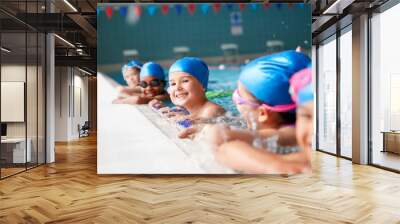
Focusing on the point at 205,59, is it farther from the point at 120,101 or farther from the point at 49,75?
the point at 49,75

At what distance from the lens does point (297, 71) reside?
6219 millimetres

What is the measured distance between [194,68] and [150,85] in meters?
0.77

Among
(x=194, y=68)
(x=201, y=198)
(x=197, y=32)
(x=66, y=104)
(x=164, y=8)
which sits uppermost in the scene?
(x=164, y=8)

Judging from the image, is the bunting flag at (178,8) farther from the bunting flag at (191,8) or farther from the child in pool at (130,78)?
the child in pool at (130,78)

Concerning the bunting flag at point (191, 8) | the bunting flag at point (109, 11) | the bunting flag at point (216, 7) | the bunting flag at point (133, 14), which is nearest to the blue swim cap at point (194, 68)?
the bunting flag at point (191, 8)

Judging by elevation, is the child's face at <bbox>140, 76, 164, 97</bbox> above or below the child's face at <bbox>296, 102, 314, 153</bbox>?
above

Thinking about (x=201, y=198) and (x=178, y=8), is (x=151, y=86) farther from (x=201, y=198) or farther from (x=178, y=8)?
(x=201, y=198)

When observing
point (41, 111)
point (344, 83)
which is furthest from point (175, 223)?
point (344, 83)

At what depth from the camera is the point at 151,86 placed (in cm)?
648

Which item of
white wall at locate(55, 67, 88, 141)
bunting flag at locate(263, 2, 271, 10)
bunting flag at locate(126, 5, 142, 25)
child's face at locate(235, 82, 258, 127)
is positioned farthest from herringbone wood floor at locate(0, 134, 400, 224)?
white wall at locate(55, 67, 88, 141)

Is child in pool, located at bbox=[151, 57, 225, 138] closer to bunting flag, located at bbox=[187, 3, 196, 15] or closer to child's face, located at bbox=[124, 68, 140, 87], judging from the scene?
child's face, located at bbox=[124, 68, 140, 87]

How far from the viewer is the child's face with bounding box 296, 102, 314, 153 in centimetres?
618

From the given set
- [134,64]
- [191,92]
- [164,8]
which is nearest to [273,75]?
[191,92]

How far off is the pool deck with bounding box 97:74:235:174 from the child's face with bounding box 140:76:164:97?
0.26m
